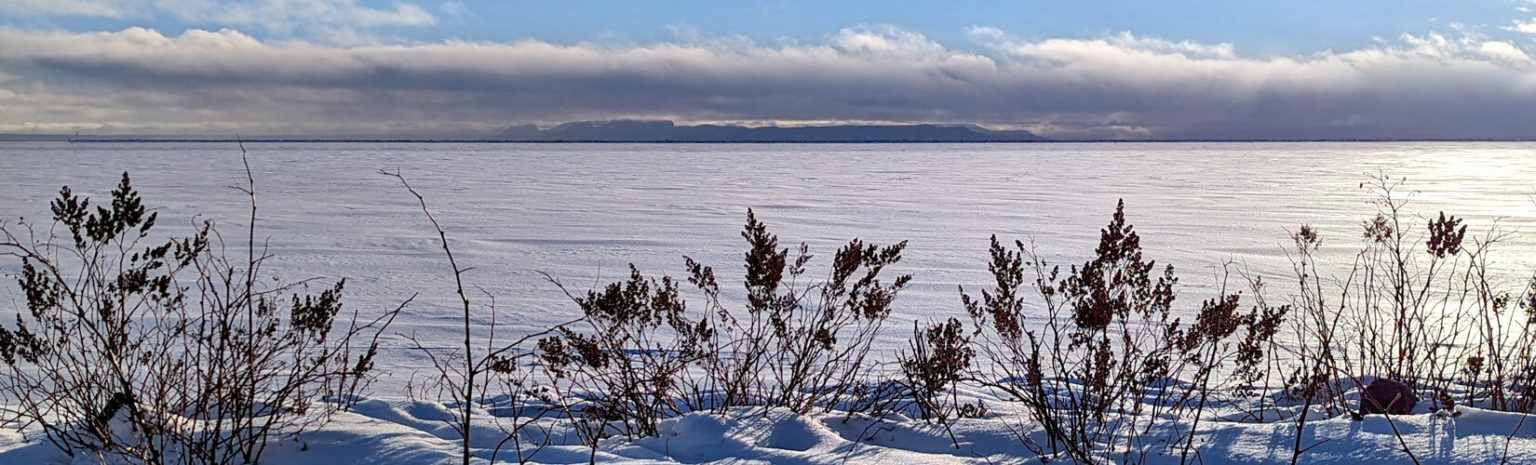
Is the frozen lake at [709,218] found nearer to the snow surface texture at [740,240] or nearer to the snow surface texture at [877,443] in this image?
the snow surface texture at [740,240]

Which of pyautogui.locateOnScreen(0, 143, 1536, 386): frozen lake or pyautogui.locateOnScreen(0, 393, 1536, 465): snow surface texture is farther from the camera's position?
pyautogui.locateOnScreen(0, 143, 1536, 386): frozen lake

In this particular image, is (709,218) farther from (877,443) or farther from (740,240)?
(877,443)

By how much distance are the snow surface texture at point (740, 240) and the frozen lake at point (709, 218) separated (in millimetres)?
56

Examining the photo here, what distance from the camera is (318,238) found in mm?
12766

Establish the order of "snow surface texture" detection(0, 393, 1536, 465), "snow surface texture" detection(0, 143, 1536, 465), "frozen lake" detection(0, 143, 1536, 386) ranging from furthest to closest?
"frozen lake" detection(0, 143, 1536, 386) → "snow surface texture" detection(0, 143, 1536, 465) → "snow surface texture" detection(0, 393, 1536, 465)

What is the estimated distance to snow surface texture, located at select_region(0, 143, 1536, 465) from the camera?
366cm

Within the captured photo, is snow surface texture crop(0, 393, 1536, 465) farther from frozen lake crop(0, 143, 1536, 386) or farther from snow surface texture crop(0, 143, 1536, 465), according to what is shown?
frozen lake crop(0, 143, 1536, 386)

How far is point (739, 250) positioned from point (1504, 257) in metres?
7.63

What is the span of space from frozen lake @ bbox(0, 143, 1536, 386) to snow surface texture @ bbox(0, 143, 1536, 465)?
6 cm

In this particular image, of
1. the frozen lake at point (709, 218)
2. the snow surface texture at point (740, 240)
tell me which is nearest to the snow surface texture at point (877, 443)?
the snow surface texture at point (740, 240)

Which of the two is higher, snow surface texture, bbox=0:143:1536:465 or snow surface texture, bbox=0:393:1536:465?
snow surface texture, bbox=0:393:1536:465

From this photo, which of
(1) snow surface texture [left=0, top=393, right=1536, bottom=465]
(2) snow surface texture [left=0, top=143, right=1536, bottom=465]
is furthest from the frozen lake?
(1) snow surface texture [left=0, top=393, right=1536, bottom=465]

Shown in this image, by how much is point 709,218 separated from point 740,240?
309cm

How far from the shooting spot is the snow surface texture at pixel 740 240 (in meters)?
3.66
